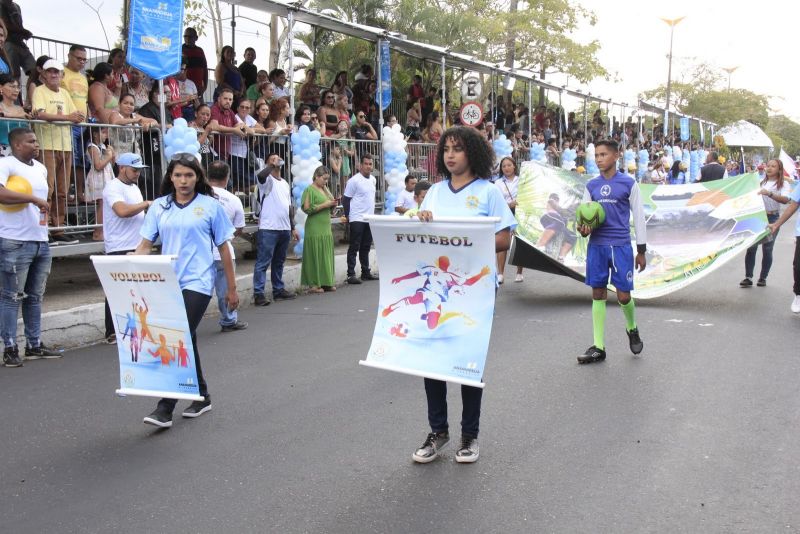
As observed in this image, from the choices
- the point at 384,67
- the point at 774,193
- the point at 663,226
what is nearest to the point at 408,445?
the point at 663,226

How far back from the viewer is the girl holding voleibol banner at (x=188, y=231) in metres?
5.50

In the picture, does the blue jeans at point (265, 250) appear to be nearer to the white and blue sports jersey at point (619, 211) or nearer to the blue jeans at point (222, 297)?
the blue jeans at point (222, 297)

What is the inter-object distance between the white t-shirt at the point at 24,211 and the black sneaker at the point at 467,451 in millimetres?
4817

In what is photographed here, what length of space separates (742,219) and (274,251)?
21.0 ft

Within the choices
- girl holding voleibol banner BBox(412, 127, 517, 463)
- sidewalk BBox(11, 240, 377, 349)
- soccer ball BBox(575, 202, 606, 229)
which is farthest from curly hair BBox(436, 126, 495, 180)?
sidewalk BBox(11, 240, 377, 349)

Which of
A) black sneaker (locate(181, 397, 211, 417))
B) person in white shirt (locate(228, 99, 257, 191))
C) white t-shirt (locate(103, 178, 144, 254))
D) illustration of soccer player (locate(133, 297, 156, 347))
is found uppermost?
person in white shirt (locate(228, 99, 257, 191))

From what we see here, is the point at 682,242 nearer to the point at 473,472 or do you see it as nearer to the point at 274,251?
the point at 274,251

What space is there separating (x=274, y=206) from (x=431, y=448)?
6.66 metres

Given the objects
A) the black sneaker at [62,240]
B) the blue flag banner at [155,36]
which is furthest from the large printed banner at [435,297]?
the blue flag banner at [155,36]

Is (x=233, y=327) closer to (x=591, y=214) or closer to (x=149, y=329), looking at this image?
(x=149, y=329)

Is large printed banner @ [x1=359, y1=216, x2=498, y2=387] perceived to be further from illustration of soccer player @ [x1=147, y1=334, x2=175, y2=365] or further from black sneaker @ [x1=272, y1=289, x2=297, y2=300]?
black sneaker @ [x1=272, y1=289, x2=297, y2=300]

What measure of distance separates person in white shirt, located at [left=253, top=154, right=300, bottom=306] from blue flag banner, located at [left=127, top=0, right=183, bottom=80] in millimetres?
1829

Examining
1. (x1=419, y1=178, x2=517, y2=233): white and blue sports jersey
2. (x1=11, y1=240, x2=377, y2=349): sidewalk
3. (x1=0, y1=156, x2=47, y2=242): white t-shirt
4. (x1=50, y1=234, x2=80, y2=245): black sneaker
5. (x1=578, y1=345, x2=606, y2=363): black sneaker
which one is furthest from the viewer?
(x1=50, y1=234, x2=80, y2=245): black sneaker

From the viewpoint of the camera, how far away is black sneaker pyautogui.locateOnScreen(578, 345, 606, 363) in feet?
23.6
